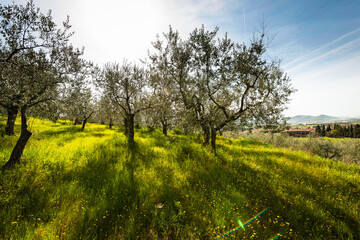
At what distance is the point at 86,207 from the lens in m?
3.98

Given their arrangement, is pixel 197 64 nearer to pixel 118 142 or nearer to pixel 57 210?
pixel 118 142

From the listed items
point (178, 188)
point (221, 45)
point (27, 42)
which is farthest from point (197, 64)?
point (27, 42)

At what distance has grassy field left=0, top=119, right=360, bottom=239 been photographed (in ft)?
11.6

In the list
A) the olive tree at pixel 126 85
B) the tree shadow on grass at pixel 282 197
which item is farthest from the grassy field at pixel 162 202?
the olive tree at pixel 126 85

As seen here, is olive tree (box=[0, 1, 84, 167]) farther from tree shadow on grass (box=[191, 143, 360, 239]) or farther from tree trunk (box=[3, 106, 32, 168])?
tree shadow on grass (box=[191, 143, 360, 239])

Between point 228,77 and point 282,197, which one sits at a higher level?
point 228,77

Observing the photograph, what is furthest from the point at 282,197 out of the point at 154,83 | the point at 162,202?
the point at 154,83

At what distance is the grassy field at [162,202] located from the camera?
3.52 metres

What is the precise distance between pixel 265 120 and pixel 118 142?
12.6 metres

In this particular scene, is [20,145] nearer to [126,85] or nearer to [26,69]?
[26,69]

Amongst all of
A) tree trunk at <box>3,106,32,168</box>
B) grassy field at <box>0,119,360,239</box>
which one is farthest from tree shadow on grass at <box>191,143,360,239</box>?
tree trunk at <box>3,106,32,168</box>

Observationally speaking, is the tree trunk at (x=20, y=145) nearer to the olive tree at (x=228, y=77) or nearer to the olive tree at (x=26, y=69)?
the olive tree at (x=26, y=69)

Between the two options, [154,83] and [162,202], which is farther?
[154,83]

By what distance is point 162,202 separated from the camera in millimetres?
4758
